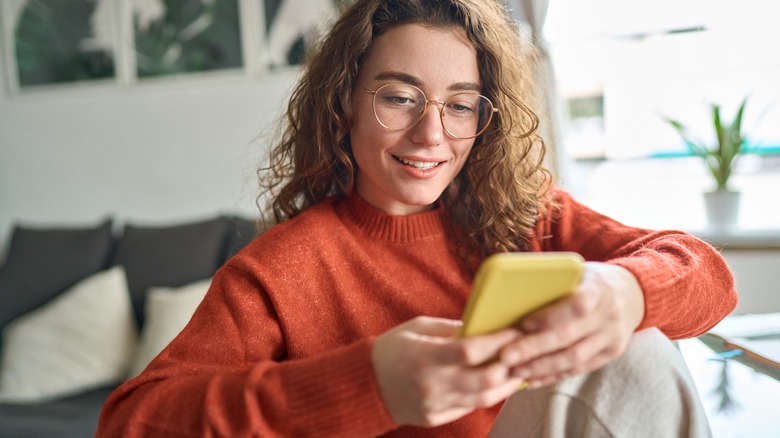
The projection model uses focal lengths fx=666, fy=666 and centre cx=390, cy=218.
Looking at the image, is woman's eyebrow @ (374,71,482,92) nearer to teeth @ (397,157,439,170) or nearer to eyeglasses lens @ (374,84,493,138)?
eyeglasses lens @ (374,84,493,138)

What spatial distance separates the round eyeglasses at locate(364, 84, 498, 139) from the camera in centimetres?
114

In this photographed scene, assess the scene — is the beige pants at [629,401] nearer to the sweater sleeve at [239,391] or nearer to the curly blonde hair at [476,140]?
the sweater sleeve at [239,391]

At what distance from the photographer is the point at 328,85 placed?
Answer: 121cm

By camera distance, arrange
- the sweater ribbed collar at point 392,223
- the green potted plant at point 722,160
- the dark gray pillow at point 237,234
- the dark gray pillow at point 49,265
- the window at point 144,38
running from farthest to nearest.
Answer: the window at point 144,38 → the dark gray pillow at point 49,265 → the dark gray pillow at point 237,234 → the green potted plant at point 722,160 → the sweater ribbed collar at point 392,223

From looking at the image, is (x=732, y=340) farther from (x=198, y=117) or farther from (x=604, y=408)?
(x=198, y=117)

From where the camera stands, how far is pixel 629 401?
898mm

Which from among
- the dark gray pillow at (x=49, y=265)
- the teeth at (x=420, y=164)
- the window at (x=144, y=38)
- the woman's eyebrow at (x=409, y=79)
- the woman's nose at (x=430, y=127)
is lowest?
the dark gray pillow at (x=49, y=265)

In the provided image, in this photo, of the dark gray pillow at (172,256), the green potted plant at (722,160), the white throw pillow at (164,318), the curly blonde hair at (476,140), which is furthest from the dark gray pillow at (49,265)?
the green potted plant at (722,160)

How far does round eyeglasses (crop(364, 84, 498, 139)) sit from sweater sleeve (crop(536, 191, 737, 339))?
31 cm

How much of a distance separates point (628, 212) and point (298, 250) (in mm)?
2023

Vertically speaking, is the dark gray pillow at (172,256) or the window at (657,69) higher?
the window at (657,69)

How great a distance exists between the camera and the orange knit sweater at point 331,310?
2.72 feet

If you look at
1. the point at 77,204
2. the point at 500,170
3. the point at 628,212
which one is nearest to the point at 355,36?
the point at 500,170

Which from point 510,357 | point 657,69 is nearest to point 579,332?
point 510,357
